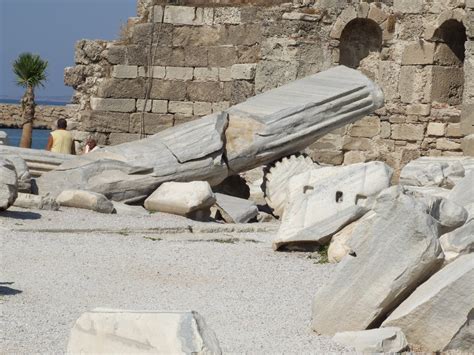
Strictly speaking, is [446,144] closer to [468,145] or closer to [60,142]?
[468,145]

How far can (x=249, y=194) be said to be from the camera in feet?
48.8

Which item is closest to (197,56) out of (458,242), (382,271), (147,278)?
(147,278)

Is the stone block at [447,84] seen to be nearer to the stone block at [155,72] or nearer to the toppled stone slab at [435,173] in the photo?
the toppled stone slab at [435,173]

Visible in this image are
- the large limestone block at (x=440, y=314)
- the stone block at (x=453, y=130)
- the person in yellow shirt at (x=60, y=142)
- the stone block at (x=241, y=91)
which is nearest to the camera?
the large limestone block at (x=440, y=314)

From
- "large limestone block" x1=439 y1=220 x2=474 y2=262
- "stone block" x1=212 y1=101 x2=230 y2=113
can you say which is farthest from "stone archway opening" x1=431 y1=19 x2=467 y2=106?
"large limestone block" x1=439 y1=220 x2=474 y2=262

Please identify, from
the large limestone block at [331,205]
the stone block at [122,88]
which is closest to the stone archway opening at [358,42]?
the stone block at [122,88]

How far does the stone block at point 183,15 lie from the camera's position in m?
18.7

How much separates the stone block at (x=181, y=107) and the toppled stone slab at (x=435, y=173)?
5.19m

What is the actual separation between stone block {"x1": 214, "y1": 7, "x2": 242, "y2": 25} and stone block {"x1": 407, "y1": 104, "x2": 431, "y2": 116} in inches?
128

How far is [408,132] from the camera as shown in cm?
1705

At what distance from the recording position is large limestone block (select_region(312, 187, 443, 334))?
23.9 feet

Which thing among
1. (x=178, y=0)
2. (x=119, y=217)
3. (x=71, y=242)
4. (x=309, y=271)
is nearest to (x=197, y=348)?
(x=309, y=271)

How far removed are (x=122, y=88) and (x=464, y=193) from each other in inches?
357

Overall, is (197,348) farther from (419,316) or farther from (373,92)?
(373,92)
